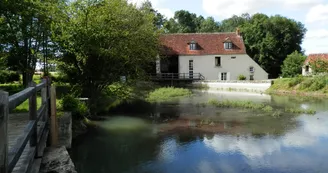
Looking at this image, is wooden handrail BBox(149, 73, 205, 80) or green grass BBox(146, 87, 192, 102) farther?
wooden handrail BBox(149, 73, 205, 80)

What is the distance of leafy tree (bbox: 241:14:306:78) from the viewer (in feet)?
146

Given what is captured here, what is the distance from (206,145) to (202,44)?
3199 centimetres

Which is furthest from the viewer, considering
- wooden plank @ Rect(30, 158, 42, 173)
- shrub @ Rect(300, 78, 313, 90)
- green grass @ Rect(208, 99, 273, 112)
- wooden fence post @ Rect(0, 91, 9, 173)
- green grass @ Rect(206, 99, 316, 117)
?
shrub @ Rect(300, 78, 313, 90)

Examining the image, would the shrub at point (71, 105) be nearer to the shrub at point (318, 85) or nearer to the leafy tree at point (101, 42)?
the leafy tree at point (101, 42)

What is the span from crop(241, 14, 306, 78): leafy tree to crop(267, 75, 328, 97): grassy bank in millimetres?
14338

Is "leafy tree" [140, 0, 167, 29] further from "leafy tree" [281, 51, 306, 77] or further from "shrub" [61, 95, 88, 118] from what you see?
"leafy tree" [281, 51, 306, 77]

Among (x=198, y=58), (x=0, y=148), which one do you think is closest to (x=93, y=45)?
(x=0, y=148)

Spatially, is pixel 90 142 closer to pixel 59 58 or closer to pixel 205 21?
pixel 59 58

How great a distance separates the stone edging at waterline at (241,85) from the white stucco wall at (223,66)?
14.1 ft

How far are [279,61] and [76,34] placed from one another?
3715 centimetres

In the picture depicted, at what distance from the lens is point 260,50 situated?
44.6 meters

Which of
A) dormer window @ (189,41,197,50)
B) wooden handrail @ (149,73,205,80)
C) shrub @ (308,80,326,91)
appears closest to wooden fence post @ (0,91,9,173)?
shrub @ (308,80,326,91)

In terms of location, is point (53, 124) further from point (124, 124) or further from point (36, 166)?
point (124, 124)

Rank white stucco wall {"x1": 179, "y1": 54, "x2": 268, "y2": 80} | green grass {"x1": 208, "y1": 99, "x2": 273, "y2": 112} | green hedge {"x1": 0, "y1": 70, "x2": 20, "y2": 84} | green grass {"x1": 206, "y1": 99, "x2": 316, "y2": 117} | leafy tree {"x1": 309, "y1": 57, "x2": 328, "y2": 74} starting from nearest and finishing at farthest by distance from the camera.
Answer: green grass {"x1": 206, "y1": 99, "x2": 316, "y2": 117}, green grass {"x1": 208, "y1": 99, "x2": 273, "y2": 112}, green hedge {"x1": 0, "y1": 70, "x2": 20, "y2": 84}, leafy tree {"x1": 309, "y1": 57, "x2": 328, "y2": 74}, white stucco wall {"x1": 179, "y1": 54, "x2": 268, "y2": 80}
